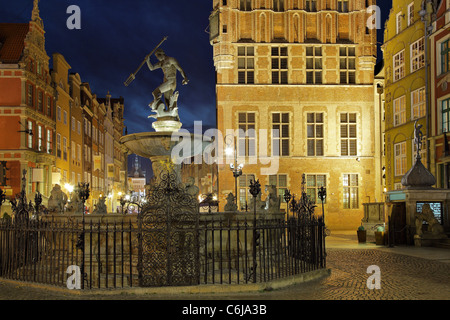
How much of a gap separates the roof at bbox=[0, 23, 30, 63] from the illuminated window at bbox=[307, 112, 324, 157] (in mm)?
19876

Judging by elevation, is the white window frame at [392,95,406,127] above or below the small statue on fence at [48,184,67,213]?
above

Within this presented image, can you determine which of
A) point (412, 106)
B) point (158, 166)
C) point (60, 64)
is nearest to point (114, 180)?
point (60, 64)

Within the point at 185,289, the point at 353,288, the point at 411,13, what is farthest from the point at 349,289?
the point at 411,13

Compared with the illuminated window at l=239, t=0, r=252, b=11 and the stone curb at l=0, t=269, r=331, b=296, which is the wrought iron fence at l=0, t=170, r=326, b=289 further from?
the illuminated window at l=239, t=0, r=252, b=11

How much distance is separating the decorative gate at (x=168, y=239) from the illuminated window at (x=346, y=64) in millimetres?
28809

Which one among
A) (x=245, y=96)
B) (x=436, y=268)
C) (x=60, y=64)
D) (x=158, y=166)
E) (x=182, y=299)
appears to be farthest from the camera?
(x=60, y=64)

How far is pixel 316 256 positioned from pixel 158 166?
18.5ft

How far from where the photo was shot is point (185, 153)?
15.2m

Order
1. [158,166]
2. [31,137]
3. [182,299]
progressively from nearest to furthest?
[182,299]
[158,166]
[31,137]

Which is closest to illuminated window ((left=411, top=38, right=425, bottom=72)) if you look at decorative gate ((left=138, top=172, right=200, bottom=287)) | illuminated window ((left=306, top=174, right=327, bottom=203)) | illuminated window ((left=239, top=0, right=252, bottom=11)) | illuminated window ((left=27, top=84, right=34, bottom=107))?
illuminated window ((left=306, top=174, right=327, bottom=203))

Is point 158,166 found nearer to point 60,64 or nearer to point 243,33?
point 243,33

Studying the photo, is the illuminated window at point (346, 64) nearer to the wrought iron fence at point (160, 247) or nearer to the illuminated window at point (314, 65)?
the illuminated window at point (314, 65)

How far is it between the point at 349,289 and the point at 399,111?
23.4m

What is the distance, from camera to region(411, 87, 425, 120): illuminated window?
28.2 meters
